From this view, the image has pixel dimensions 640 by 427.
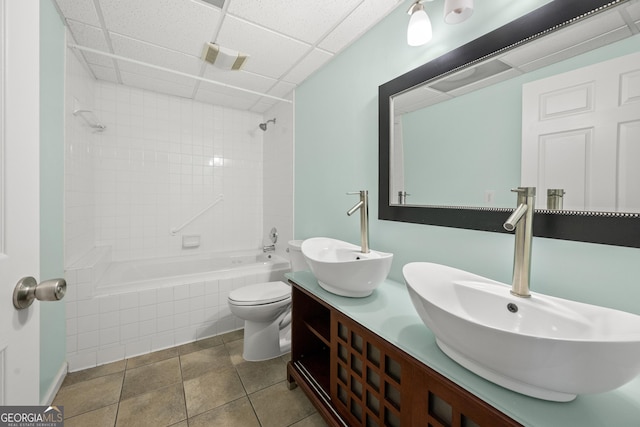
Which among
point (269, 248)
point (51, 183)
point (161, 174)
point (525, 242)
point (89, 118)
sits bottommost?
point (269, 248)

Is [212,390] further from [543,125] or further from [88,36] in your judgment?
[88,36]

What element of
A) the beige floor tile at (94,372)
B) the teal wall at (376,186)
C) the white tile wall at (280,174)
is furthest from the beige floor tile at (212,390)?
the white tile wall at (280,174)

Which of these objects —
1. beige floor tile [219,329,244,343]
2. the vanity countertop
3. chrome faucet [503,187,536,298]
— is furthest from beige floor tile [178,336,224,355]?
chrome faucet [503,187,536,298]

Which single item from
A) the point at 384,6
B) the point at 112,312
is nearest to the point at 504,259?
the point at 384,6

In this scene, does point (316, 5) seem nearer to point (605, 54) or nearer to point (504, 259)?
point (605, 54)

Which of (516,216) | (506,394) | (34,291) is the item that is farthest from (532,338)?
(34,291)

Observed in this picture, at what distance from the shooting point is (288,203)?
2604 mm

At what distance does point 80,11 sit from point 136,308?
1.86 m

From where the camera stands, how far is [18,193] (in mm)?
510

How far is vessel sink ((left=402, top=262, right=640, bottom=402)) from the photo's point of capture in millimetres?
447

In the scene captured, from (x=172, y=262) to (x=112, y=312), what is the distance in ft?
3.06

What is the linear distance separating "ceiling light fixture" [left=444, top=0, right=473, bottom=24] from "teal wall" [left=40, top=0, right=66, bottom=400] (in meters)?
1.88

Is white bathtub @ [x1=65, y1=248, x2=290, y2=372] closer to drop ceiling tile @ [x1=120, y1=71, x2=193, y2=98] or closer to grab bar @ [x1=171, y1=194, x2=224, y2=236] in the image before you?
grab bar @ [x1=171, y1=194, x2=224, y2=236]

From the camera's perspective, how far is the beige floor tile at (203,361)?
5.39 feet
